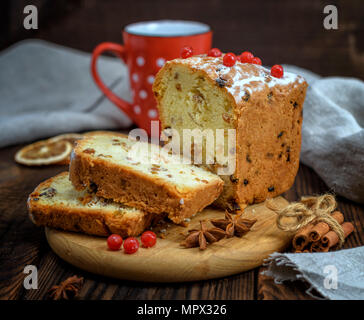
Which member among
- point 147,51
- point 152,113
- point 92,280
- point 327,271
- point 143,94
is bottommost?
point 92,280

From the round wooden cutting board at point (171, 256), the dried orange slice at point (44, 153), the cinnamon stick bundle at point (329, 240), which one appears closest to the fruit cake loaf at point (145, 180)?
the round wooden cutting board at point (171, 256)

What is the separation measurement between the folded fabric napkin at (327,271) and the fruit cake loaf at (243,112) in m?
0.59

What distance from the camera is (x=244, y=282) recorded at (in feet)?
6.64

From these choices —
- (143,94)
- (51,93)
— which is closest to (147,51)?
(143,94)

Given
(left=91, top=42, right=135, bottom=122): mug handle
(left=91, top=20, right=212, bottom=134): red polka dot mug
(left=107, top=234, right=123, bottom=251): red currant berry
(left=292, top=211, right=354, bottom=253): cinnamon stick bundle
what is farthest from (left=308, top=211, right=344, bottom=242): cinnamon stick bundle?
(left=91, top=42, right=135, bottom=122): mug handle

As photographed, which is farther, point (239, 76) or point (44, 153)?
point (44, 153)

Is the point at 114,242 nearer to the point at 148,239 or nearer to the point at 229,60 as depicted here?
the point at 148,239

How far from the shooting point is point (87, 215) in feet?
7.18

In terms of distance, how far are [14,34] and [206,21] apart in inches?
82.3

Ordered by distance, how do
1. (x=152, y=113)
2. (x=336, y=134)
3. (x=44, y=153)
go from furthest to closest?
(x=152, y=113)
(x=44, y=153)
(x=336, y=134)

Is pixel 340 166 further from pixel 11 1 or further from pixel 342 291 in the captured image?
pixel 11 1

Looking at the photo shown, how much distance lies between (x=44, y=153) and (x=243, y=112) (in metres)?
1.72

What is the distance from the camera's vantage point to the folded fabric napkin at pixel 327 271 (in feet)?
6.14

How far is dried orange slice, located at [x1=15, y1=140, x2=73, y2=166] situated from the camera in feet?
10.7
